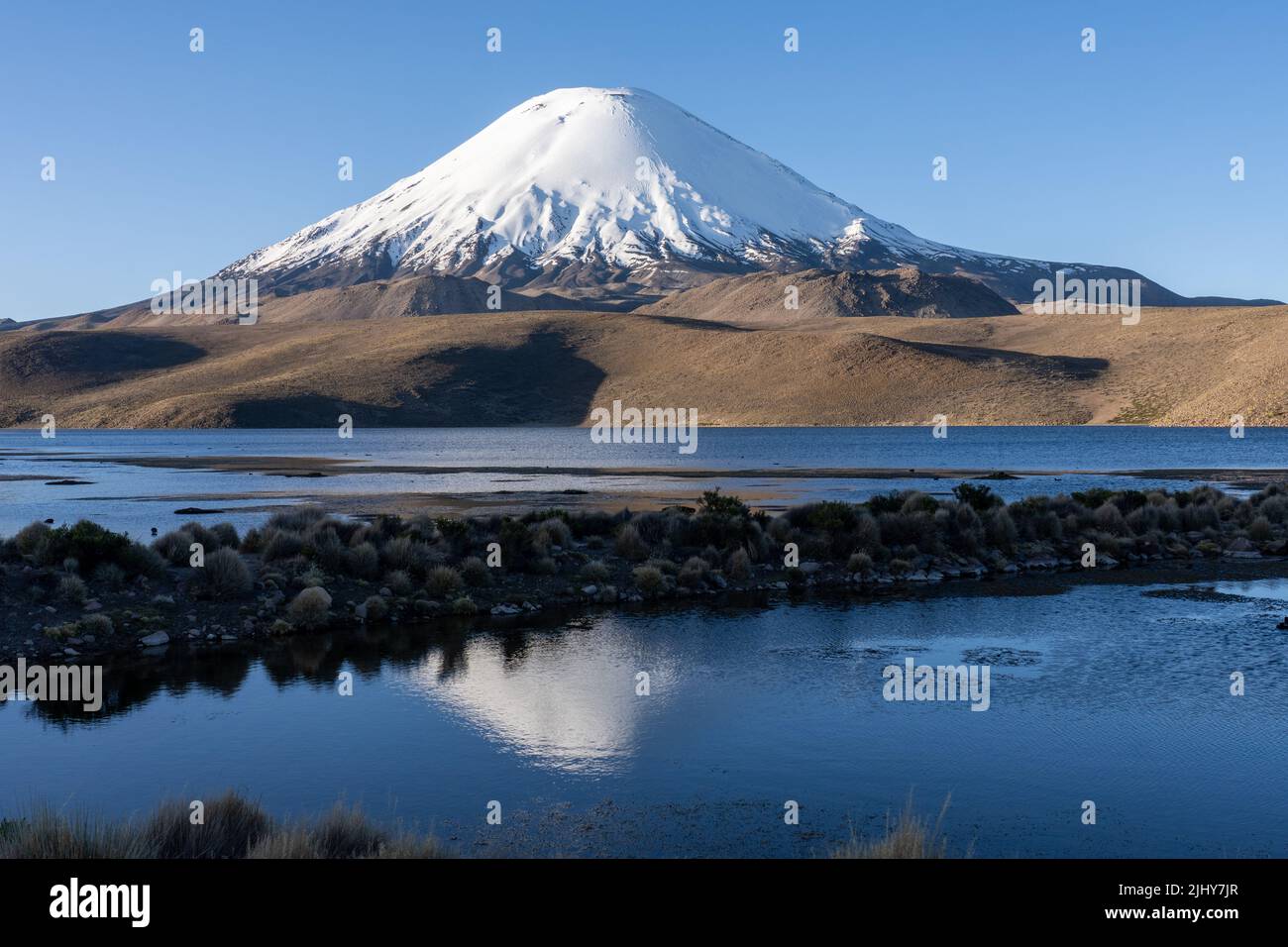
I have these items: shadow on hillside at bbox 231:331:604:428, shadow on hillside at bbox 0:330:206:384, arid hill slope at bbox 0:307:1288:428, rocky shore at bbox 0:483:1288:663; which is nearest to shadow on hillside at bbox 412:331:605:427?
shadow on hillside at bbox 231:331:604:428

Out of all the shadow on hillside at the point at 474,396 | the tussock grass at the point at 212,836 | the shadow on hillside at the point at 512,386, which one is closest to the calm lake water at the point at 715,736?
the tussock grass at the point at 212,836

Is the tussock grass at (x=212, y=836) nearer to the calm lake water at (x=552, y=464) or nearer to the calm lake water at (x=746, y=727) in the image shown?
the calm lake water at (x=746, y=727)

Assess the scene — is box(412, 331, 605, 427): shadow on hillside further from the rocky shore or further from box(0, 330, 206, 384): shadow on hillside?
the rocky shore

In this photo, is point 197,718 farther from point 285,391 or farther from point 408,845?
point 285,391

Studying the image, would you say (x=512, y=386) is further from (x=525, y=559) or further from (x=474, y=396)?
(x=525, y=559)

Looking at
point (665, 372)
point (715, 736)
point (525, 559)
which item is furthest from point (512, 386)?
point (715, 736)

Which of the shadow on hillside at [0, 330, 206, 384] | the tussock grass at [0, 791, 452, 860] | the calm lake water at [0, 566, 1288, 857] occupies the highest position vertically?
the shadow on hillside at [0, 330, 206, 384]
